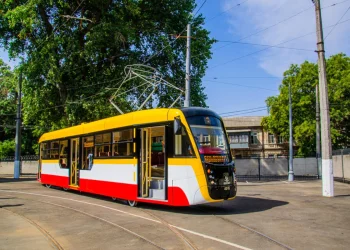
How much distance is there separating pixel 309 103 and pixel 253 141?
2008cm

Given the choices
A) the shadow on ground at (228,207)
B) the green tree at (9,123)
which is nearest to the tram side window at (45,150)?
the shadow on ground at (228,207)

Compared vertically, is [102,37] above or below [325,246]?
above

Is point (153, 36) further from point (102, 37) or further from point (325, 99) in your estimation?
point (325, 99)

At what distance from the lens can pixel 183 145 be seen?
1074 cm

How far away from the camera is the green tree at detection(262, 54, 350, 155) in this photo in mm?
40312

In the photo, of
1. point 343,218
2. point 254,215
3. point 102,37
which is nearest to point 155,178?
point 254,215

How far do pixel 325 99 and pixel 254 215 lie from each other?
7.57 m

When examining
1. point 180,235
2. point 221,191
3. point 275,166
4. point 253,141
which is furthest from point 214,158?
point 253,141

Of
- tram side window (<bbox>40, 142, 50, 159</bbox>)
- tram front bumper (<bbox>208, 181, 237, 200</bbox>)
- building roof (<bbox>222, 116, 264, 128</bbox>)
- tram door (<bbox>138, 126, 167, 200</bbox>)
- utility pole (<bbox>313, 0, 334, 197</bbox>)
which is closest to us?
tram front bumper (<bbox>208, 181, 237, 200</bbox>)

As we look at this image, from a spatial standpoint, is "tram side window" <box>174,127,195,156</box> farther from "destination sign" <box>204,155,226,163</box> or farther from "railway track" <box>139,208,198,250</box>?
"railway track" <box>139,208,198,250</box>

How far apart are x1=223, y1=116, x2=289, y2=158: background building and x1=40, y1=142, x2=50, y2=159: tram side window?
138 feet

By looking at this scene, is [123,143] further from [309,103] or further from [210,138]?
[309,103]

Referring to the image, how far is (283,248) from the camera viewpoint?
665 centimetres

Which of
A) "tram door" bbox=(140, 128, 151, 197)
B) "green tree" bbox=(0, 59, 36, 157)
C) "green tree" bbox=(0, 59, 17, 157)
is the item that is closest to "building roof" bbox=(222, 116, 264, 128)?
"green tree" bbox=(0, 59, 36, 157)
